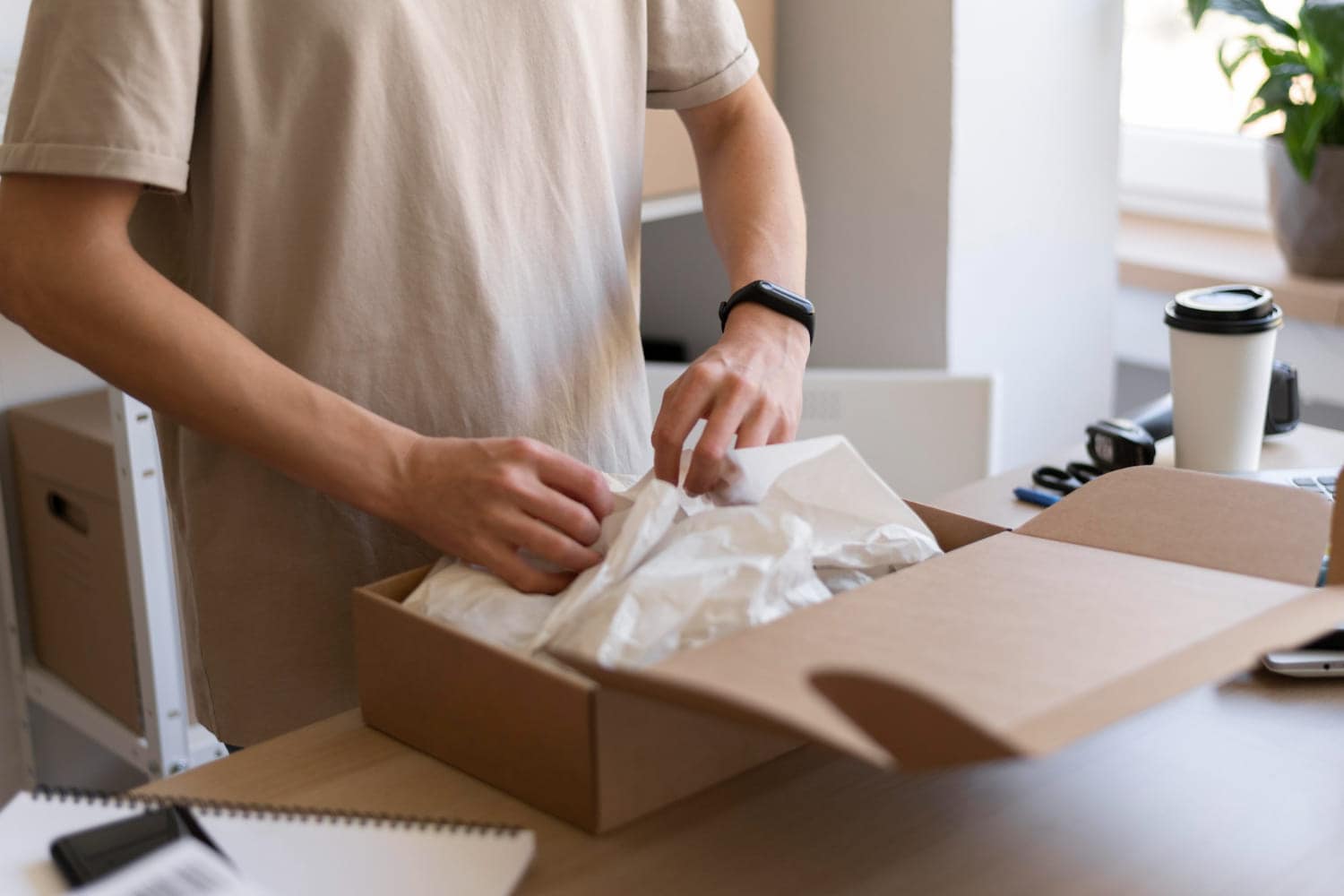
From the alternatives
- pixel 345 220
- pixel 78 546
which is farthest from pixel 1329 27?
pixel 78 546

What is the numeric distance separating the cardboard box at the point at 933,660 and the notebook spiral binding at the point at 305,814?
0.05 metres

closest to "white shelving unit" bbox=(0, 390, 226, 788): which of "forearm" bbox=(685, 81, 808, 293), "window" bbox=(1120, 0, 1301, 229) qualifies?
"forearm" bbox=(685, 81, 808, 293)

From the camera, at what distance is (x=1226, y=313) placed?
1.28m

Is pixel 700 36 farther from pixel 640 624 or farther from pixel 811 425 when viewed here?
pixel 811 425

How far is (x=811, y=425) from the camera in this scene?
6.32 feet

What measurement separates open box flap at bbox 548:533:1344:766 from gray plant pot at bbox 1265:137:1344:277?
62.1 inches

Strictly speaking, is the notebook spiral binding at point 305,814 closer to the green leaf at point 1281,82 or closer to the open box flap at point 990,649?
the open box flap at point 990,649

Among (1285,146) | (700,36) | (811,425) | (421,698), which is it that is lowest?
(811,425)

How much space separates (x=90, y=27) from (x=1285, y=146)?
179 centimetres

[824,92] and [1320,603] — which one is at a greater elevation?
[824,92]

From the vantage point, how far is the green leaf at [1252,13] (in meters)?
2.10

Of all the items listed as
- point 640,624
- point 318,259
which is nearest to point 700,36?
point 318,259

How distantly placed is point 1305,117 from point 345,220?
1632mm

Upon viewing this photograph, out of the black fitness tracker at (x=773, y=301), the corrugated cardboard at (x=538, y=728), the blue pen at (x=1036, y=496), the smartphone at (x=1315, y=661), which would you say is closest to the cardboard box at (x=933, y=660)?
the corrugated cardboard at (x=538, y=728)
